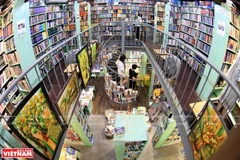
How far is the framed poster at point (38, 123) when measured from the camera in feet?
4.32

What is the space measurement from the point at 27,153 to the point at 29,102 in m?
0.41

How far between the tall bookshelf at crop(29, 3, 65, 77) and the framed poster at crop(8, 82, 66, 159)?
4.87ft

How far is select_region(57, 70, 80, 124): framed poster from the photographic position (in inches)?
82.3

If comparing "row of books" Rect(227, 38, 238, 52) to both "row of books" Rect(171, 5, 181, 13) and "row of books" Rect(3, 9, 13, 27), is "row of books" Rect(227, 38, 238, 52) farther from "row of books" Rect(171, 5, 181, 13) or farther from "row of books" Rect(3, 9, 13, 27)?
"row of books" Rect(3, 9, 13, 27)

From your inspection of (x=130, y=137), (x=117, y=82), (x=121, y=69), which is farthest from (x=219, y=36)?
(x=117, y=82)

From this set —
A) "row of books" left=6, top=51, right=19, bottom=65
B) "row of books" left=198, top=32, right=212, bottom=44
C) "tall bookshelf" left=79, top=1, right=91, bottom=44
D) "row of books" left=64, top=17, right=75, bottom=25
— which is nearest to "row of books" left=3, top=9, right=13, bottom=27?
"row of books" left=6, top=51, right=19, bottom=65

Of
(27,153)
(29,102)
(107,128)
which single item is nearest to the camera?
(27,153)

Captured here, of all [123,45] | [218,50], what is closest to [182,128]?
[218,50]

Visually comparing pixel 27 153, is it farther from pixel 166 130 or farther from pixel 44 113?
pixel 166 130

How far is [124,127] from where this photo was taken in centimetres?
346

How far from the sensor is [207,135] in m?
1.51

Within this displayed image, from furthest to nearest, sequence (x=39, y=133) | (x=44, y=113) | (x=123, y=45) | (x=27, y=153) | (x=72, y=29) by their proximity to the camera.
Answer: (x=123, y=45)
(x=72, y=29)
(x=44, y=113)
(x=39, y=133)
(x=27, y=153)

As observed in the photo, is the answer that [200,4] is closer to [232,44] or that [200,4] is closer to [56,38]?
[232,44]

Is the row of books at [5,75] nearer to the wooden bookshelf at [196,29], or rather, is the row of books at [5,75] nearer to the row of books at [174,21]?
the wooden bookshelf at [196,29]
